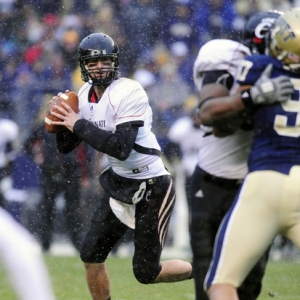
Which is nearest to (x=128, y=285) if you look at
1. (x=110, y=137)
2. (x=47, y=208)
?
(x=110, y=137)

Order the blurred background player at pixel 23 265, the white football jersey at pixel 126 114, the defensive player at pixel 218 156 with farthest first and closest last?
the white football jersey at pixel 126 114 < the defensive player at pixel 218 156 < the blurred background player at pixel 23 265

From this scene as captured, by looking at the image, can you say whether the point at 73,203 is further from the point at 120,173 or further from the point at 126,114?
the point at 126,114

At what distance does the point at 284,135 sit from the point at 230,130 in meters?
0.31

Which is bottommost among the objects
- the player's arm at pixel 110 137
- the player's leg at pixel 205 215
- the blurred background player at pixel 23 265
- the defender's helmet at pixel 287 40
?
the player's leg at pixel 205 215

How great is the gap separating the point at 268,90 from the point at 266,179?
336 mm

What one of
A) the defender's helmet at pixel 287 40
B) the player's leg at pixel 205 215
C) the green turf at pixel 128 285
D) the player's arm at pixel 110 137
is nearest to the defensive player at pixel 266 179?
the defender's helmet at pixel 287 40

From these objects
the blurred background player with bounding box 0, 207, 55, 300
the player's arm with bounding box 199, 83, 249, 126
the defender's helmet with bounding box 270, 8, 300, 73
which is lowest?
the blurred background player with bounding box 0, 207, 55, 300

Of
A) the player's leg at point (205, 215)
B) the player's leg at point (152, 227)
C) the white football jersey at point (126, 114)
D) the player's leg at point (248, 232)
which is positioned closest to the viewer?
the player's leg at point (248, 232)

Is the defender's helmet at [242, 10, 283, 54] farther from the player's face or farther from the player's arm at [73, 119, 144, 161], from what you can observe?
the player's face

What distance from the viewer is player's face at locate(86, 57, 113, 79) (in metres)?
4.45

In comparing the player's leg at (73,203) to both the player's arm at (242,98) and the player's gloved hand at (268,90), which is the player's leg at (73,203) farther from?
the player's gloved hand at (268,90)

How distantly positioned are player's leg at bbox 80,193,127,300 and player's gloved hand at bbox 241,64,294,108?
1665 millimetres

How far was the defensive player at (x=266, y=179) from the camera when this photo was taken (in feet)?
9.95

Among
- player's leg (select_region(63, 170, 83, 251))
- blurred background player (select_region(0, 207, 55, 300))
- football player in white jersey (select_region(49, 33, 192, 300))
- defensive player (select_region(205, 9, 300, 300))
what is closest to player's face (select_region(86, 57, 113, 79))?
football player in white jersey (select_region(49, 33, 192, 300))
